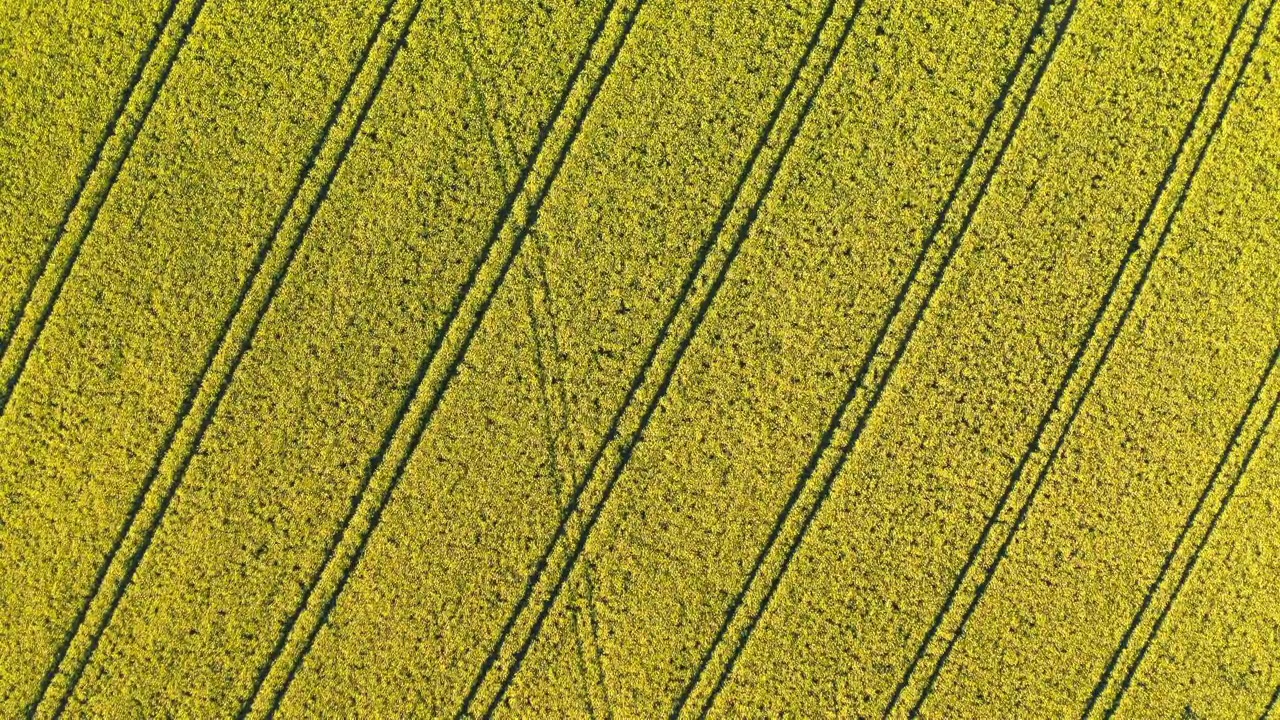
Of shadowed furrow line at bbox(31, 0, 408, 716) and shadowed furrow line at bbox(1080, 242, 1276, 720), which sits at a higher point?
shadowed furrow line at bbox(1080, 242, 1276, 720)

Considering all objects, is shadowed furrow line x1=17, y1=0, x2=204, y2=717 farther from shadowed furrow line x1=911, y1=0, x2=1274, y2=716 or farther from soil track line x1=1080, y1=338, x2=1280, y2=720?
soil track line x1=1080, y1=338, x2=1280, y2=720

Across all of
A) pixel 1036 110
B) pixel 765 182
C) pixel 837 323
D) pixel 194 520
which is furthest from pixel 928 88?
pixel 194 520

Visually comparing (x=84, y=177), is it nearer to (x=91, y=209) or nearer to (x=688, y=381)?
(x=91, y=209)

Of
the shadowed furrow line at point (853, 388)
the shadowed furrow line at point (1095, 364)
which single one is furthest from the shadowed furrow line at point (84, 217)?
the shadowed furrow line at point (1095, 364)

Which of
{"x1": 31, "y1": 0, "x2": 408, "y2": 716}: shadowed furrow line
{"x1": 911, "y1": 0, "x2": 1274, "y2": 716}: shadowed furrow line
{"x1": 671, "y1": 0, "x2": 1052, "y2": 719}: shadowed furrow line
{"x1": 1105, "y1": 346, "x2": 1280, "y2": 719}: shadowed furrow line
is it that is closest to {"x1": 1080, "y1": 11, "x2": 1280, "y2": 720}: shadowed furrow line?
{"x1": 1105, "y1": 346, "x2": 1280, "y2": 719}: shadowed furrow line

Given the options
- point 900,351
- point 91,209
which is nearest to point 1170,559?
point 900,351

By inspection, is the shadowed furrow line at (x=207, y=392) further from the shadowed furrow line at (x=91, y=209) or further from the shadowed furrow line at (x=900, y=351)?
the shadowed furrow line at (x=900, y=351)
